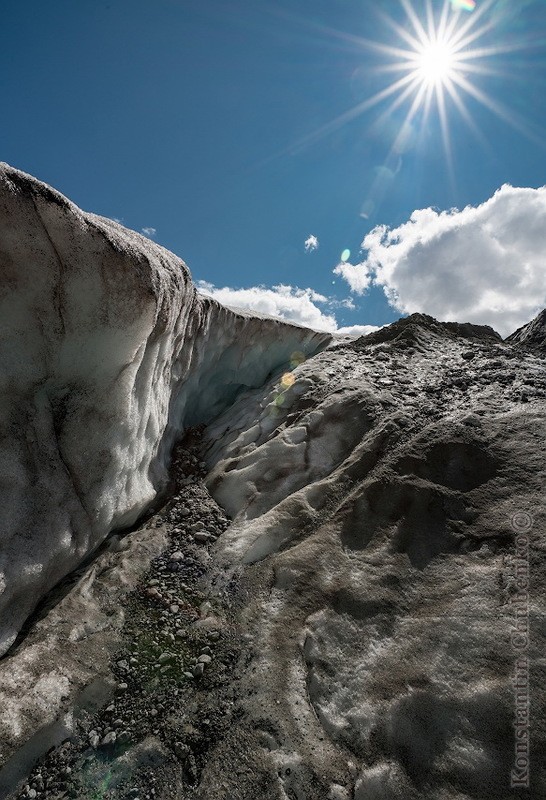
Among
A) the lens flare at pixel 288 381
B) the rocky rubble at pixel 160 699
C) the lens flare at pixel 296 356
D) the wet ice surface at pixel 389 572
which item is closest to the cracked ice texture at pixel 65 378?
the rocky rubble at pixel 160 699

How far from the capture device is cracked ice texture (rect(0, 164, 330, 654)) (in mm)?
5121

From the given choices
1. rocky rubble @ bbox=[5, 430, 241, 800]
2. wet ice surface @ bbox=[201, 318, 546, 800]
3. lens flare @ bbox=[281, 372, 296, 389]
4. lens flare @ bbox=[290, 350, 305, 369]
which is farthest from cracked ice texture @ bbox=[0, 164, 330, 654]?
lens flare @ bbox=[290, 350, 305, 369]

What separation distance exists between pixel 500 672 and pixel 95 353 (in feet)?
21.4

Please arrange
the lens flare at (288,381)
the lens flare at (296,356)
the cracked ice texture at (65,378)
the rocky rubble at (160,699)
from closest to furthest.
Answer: the rocky rubble at (160,699)
the cracked ice texture at (65,378)
the lens flare at (288,381)
the lens flare at (296,356)

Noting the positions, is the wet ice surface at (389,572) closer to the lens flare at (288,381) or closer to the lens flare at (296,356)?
the lens flare at (288,381)

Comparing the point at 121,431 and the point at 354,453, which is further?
the point at 354,453

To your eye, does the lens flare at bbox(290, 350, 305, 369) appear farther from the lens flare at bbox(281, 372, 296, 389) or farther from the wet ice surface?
the wet ice surface

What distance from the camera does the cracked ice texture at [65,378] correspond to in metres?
5.12

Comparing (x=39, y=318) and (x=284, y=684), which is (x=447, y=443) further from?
(x=39, y=318)

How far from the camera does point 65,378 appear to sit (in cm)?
620

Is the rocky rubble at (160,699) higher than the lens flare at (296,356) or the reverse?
the reverse

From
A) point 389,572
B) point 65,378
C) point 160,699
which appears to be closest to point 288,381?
point 65,378

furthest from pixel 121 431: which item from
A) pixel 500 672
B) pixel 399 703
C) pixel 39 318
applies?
pixel 500 672

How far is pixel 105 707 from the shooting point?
15.2ft
